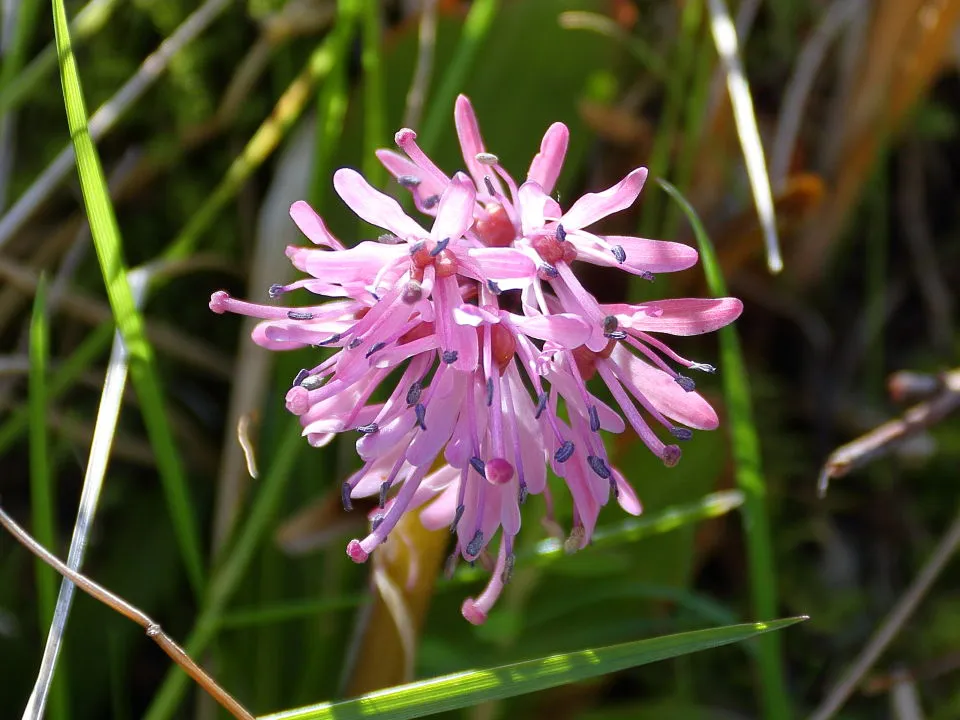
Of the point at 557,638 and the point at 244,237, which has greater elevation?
the point at 244,237

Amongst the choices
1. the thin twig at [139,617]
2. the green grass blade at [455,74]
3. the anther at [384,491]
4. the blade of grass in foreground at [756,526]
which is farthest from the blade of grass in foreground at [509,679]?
the green grass blade at [455,74]

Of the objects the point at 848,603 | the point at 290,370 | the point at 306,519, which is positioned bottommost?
the point at 848,603

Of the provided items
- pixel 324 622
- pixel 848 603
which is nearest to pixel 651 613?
pixel 848 603

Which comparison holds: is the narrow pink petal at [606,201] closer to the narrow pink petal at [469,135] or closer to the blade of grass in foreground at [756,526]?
the narrow pink petal at [469,135]

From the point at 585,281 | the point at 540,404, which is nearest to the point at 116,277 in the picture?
the point at 540,404

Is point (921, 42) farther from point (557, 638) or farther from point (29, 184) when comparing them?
point (29, 184)

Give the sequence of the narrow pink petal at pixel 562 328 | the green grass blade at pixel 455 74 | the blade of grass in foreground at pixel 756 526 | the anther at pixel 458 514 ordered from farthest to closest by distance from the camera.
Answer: the green grass blade at pixel 455 74 < the blade of grass in foreground at pixel 756 526 < the anther at pixel 458 514 < the narrow pink petal at pixel 562 328

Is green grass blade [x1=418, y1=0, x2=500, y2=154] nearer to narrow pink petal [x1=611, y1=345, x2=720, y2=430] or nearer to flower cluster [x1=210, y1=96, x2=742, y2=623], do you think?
flower cluster [x1=210, y1=96, x2=742, y2=623]
